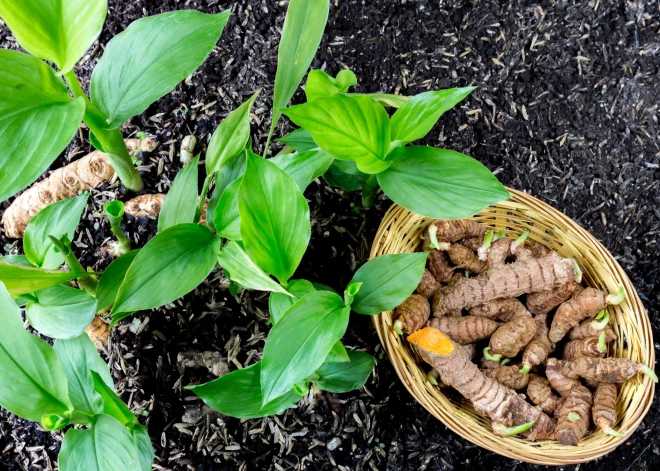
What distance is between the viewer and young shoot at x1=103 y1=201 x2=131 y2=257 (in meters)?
0.99

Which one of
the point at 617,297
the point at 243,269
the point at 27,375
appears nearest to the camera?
the point at 27,375

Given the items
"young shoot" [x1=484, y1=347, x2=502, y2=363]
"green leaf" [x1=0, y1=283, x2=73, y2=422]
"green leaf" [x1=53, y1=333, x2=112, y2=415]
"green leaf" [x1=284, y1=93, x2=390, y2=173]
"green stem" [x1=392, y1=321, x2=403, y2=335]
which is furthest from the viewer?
"young shoot" [x1=484, y1=347, x2=502, y2=363]

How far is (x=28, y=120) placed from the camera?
845 millimetres

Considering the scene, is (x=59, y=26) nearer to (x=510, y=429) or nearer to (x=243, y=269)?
(x=243, y=269)

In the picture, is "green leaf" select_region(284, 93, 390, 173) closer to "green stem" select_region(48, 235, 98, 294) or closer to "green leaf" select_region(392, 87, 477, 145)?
"green leaf" select_region(392, 87, 477, 145)

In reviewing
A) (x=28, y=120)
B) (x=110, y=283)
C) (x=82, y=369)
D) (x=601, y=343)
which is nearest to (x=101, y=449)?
(x=82, y=369)

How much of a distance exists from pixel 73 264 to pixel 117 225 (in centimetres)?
12

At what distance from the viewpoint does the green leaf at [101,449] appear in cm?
87

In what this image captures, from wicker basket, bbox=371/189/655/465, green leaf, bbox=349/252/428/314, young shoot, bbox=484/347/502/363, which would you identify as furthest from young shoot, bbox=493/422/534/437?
green leaf, bbox=349/252/428/314

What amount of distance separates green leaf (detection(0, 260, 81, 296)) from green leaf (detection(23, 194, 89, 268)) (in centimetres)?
10

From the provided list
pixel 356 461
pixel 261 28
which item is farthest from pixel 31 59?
pixel 356 461

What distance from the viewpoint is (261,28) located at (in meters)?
1.56

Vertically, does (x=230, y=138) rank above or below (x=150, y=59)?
below

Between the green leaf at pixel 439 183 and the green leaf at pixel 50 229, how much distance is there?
0.61 m
